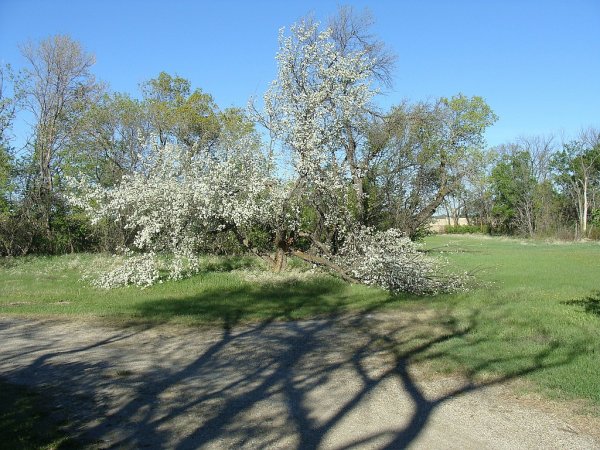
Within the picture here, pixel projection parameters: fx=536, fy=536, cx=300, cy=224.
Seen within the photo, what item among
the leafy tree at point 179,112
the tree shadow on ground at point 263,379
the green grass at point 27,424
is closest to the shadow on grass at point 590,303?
the tree shadow on ground at point 263,379

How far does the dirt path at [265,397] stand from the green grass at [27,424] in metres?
0.19

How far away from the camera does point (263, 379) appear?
6648 millimetres

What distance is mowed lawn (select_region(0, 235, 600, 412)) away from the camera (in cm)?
711

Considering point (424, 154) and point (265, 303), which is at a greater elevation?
point (424, 154)

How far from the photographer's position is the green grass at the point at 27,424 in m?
4.50

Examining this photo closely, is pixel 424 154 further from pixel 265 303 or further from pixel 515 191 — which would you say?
pixel 515 191

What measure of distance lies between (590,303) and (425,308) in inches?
133

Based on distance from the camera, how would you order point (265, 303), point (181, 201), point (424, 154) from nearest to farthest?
1. point (265, 303)
2. point (181, 201)
3. point (424, 154)

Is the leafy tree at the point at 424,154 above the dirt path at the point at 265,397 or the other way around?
above

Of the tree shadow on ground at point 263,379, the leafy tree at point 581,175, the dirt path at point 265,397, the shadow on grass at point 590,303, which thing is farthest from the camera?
the leafy tree at point 581,175

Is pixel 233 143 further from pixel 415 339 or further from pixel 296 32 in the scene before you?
pixel 415 339

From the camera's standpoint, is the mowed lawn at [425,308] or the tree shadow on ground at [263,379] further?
the mowed lawn at [425,308]

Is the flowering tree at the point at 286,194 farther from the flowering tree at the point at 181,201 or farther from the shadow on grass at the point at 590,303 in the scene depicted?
the shadow on grass at the point at 590,303

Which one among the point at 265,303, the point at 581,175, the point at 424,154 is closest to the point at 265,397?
the point at 265,303
